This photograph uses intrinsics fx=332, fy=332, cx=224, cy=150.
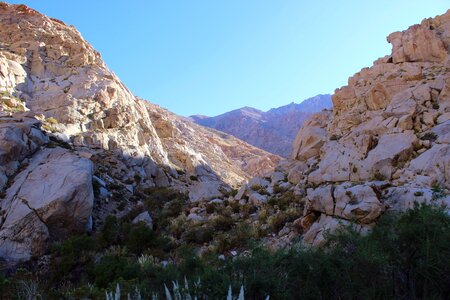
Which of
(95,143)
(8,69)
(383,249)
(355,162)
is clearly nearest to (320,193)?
(355,162)

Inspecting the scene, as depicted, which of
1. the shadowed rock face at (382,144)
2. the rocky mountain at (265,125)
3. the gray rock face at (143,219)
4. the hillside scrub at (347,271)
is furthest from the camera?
the rocky mountain at (265,125)

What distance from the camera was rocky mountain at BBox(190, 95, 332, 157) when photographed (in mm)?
94125

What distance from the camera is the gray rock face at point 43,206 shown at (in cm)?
1277

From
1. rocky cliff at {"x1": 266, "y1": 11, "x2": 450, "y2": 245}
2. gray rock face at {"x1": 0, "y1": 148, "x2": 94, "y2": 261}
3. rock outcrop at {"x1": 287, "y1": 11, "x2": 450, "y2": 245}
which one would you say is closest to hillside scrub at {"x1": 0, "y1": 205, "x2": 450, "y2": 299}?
rock outcrop at {"x1": 287, "y1": 11, "x2": 450, "y2": 245}

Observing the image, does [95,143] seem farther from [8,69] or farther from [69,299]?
[69,299]

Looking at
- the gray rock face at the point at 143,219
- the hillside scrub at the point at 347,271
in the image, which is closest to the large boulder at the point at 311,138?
the gray rock face at the point at 143,219

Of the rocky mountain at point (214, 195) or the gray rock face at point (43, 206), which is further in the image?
the gray rock face at point (43, 206)

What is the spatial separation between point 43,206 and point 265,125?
316ft

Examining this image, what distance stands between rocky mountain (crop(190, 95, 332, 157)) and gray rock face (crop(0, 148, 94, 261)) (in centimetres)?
7102

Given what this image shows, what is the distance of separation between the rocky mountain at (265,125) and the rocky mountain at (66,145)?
5209 centimetres

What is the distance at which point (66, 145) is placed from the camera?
21.0 meters

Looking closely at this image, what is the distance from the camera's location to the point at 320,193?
454 inches

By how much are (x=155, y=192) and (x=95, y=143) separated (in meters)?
6.26

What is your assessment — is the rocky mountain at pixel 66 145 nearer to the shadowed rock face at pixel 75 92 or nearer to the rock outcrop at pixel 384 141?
the shadowed rock face at pixel 75 92
